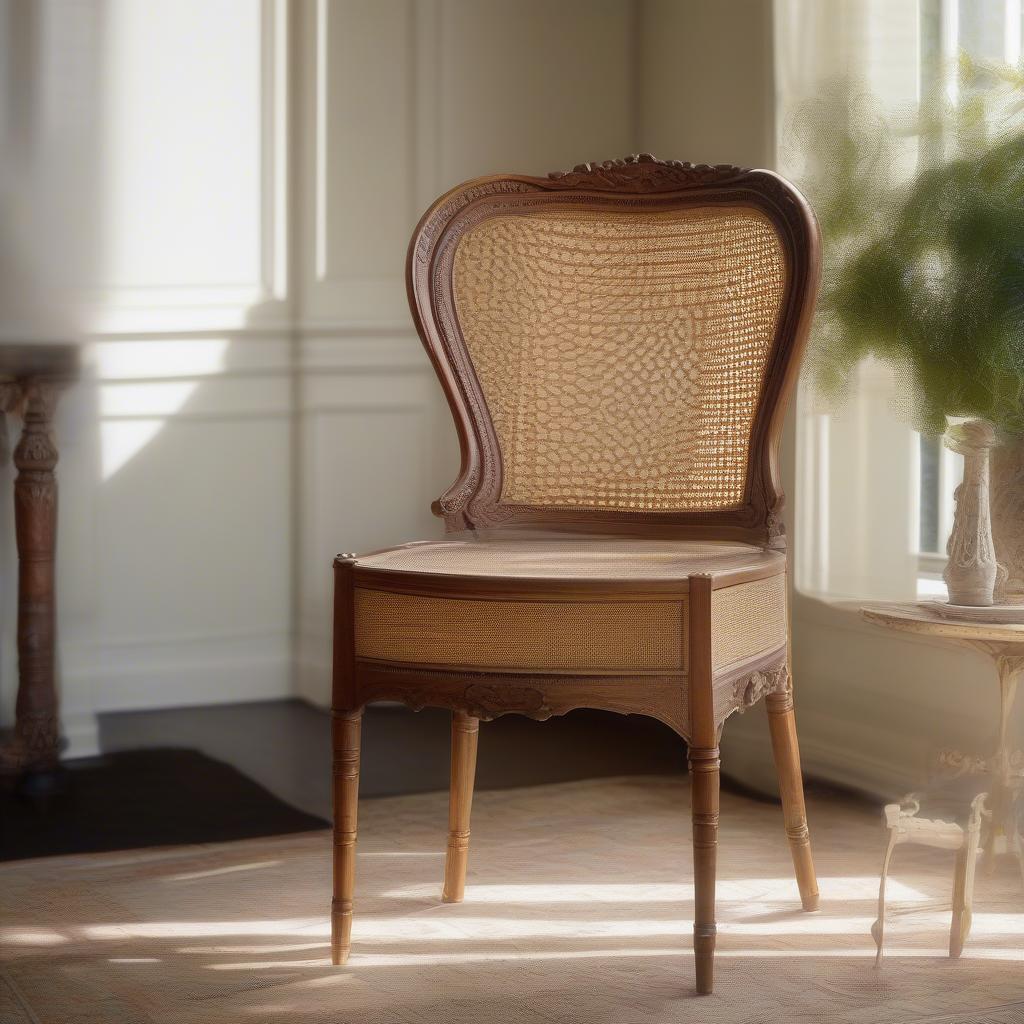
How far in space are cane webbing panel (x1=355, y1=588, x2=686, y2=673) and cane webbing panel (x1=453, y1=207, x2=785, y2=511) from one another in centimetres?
49

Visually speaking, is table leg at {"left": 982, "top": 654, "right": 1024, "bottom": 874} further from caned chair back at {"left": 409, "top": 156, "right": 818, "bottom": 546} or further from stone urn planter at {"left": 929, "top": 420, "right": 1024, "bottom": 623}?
caned chair back at {"left": 409, "top": 156, "right": 818, "bottom": 546}

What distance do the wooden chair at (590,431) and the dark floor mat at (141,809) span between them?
595mm

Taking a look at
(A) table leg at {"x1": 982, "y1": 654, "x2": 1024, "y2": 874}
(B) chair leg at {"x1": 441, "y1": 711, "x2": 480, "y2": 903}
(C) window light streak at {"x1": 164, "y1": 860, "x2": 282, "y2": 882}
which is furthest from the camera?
(C) window light streak at {"x1": 164, "y1": 860, "x2": 282, "y2": 882}

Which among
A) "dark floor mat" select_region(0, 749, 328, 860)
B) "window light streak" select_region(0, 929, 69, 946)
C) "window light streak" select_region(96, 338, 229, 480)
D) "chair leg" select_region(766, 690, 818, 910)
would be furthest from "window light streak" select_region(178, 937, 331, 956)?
"window light streak" select_region(96, 338, 229, 480)

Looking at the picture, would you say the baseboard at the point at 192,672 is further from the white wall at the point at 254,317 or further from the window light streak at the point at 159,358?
the window light streak at the point at 159,358

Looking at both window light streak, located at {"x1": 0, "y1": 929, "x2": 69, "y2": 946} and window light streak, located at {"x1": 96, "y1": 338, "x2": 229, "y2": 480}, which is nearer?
window light streak, located at {"x1": 0, "y1": 929, "x2": 69, "y2": 946}

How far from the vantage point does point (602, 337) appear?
8.15ft

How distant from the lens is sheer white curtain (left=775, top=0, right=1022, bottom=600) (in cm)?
281

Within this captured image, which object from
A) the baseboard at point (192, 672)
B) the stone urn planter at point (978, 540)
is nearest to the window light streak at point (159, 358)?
the baseboard at point (192, 672)

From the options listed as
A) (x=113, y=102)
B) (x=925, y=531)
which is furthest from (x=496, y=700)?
(x=113, y=102)

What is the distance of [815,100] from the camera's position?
A: 253cm

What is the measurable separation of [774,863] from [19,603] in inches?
53.5

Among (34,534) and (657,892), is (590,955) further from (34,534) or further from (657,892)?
(34,534)

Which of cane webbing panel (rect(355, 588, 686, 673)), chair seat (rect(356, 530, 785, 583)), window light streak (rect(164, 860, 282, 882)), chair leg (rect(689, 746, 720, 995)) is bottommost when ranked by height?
window light streak (rect(164, 860, 282, 882))
